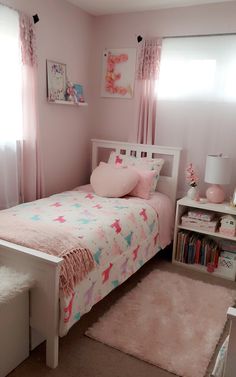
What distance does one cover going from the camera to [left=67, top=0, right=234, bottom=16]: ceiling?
304 cm

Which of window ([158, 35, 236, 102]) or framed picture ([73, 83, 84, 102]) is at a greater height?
window ([158, 35, 236, 102])

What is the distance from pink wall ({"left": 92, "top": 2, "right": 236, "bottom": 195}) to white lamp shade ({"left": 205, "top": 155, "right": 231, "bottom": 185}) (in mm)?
298

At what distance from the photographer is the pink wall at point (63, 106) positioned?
2.99m

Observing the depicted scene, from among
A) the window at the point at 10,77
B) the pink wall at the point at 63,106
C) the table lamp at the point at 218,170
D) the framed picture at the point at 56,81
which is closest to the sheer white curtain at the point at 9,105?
the window at the point at 10,77

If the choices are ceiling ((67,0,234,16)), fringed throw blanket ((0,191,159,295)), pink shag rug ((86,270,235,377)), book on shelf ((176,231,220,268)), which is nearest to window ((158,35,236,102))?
ceiling ((67,0,234,16))

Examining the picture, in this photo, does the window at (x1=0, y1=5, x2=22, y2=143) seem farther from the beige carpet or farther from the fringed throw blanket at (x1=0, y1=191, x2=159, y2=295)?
the beige carpet

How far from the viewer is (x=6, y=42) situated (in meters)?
2.53

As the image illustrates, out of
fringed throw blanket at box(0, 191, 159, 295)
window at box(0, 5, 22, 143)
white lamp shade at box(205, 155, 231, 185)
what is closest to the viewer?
fringed throw blanket at box(0, 191, 159, 295)

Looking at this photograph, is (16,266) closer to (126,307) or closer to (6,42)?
(126,307)

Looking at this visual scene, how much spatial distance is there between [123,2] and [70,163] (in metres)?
→ 1.70

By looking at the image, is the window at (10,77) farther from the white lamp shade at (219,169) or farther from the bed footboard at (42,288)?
the white lamp shade at (219,169)

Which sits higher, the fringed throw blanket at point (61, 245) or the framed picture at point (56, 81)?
the framed picture at point (56, 81)

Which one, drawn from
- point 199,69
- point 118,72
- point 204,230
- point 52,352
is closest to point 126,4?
point 118,72

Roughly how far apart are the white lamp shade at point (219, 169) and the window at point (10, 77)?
5.70ft
